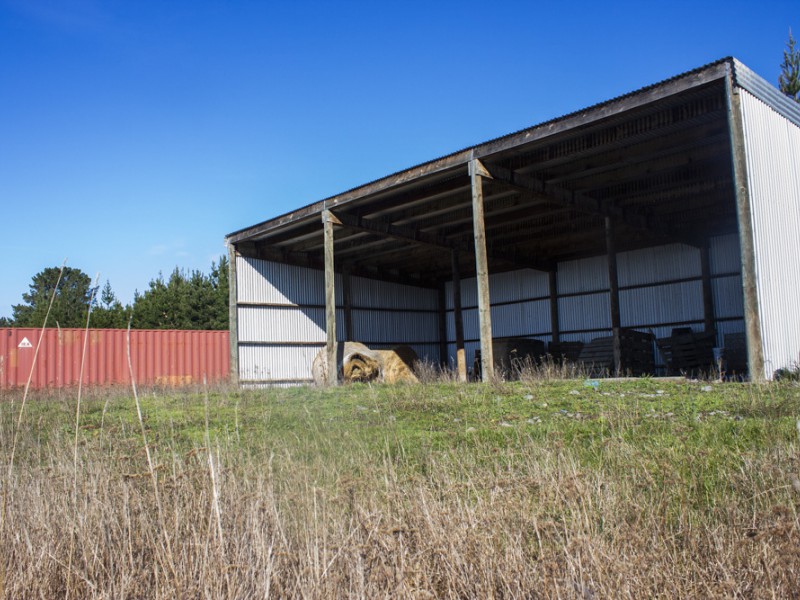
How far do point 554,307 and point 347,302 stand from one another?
7.84 m

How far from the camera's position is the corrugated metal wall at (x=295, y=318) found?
2220cm

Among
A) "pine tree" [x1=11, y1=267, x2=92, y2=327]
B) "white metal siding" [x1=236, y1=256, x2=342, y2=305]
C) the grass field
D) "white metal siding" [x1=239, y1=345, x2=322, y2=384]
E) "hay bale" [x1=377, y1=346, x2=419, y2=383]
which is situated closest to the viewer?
the grass field

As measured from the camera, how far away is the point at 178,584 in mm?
3352

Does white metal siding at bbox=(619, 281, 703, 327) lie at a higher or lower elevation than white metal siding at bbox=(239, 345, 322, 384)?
higher

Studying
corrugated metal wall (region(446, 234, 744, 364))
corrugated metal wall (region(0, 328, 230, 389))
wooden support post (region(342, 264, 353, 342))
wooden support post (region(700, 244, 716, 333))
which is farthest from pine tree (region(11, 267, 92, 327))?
wooden support post (region(700, 244, 716, 333))

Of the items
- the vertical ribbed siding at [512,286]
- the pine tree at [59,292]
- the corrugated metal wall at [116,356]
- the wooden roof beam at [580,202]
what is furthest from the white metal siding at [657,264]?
the pine tree at [59,292]

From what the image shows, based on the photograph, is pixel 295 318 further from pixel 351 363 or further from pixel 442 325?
pixel 442 325

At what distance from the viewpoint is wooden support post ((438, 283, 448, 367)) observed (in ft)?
95.0

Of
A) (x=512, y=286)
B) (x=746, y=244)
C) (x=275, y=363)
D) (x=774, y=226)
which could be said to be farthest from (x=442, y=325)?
(x=746, y=244)

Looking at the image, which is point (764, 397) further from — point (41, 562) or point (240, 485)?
point (41, 562)

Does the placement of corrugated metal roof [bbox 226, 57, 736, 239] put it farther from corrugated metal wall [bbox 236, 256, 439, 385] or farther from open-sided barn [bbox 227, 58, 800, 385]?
corrugated metal wall [bbox 236, 256, 439, 385]

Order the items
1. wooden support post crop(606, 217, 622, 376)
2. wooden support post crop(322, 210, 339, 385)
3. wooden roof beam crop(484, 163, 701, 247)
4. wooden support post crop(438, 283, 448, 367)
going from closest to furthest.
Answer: wooden roof beam crop(484, 163, 701, 247)
wooden support post crop(322, 210, 339, 385)
wooden support post crop(606, 217, 622, 376)
wooden support post crop(438, 283, 448, 367)

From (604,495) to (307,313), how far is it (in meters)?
20.2

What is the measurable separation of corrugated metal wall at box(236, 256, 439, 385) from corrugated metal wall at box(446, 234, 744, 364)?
3307mm
